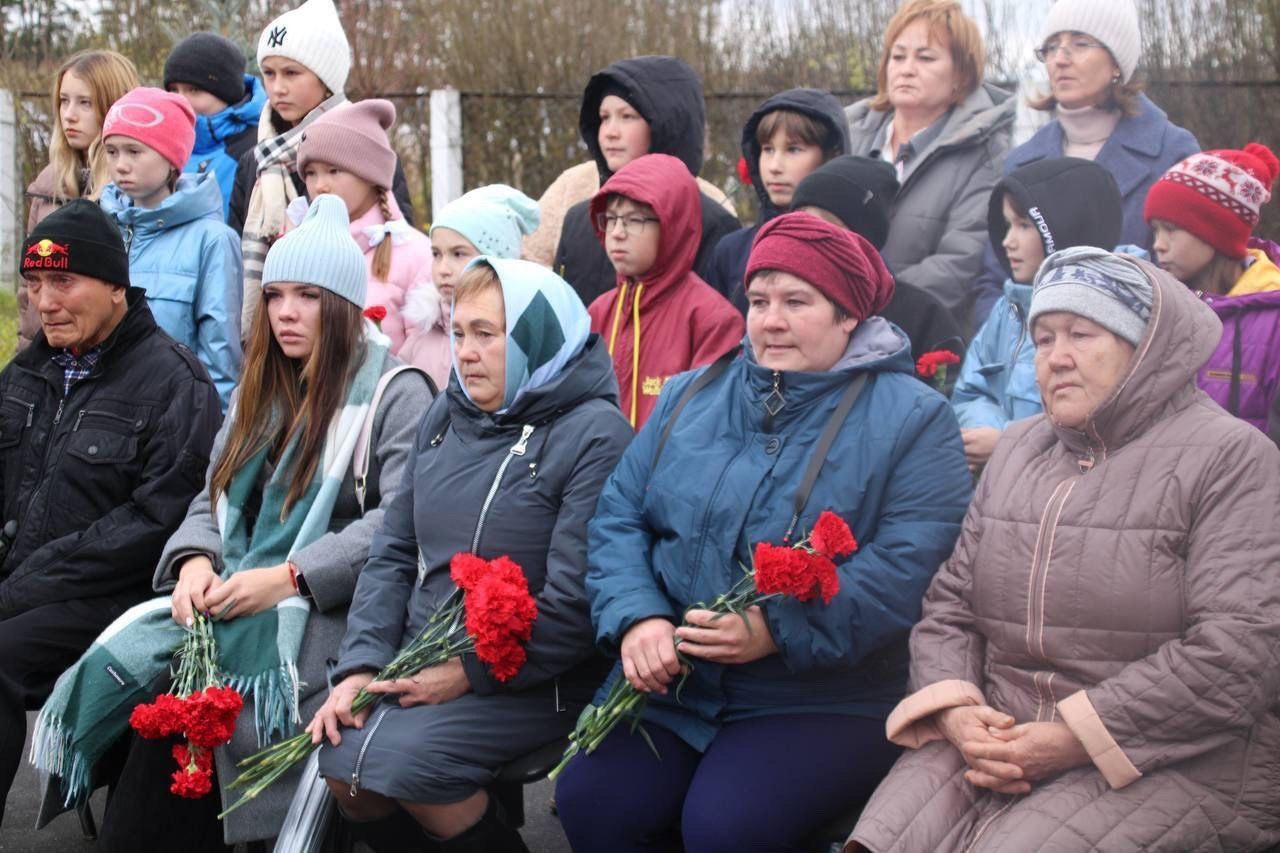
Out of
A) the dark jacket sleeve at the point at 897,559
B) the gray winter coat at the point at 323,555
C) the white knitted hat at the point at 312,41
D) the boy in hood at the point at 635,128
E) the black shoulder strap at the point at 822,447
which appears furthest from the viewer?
the white knitted hat at the point at 312,41

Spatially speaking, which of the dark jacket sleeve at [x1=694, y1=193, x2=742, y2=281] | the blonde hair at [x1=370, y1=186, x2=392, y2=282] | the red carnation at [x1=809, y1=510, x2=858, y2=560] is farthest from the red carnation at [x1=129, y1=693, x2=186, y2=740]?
the dark jacket sleeve at [x1=694, y1=193, x2=742, y2=281]

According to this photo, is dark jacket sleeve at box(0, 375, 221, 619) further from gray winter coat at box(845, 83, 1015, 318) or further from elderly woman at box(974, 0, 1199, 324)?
elderly woman at box(974, 0, 1199, 324)

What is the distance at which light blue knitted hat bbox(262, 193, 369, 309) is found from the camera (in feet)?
15.2

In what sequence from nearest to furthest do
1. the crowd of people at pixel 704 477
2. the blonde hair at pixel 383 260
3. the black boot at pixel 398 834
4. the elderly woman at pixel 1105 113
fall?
the crowd of people at pixel 704 477 → the black boot at pixel 398 834 → the elderly woman at pixel 1105 113 → the blonde hair at pixel 383 260

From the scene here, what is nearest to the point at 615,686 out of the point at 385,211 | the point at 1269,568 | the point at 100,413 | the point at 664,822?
the point at 664,822

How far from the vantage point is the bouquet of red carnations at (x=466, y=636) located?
3727 mm

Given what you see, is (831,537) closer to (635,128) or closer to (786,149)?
(786,149)

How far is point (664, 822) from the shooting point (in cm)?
369

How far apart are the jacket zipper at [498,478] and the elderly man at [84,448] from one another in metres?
1.28

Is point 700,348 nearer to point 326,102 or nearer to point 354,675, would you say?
point 354,675

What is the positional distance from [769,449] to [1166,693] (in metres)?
1.15

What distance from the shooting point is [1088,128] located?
5.50 metres

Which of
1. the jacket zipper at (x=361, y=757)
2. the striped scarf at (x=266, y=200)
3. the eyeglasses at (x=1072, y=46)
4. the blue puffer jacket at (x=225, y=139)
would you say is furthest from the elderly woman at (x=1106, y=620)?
the blue puffer jacket at (x=225, y=139)

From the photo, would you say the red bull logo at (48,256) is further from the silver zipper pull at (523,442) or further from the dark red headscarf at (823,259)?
the dark red headscarf at (823,259)
